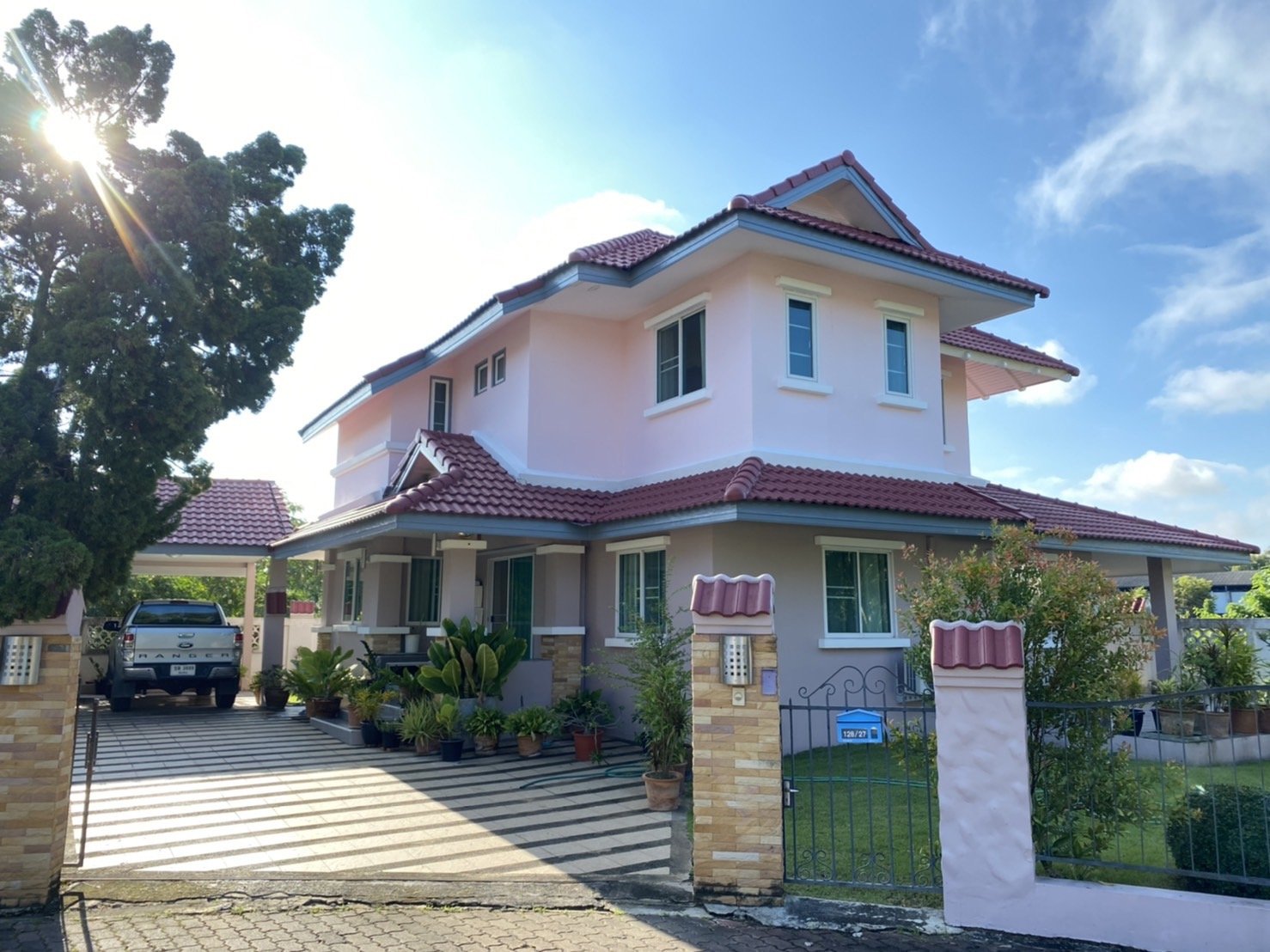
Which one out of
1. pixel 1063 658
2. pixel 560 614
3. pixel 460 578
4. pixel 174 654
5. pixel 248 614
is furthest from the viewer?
pixel 248 614

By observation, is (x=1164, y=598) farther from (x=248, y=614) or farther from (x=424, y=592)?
(x=248, y=614)

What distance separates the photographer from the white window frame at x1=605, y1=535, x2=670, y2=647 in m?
12.3

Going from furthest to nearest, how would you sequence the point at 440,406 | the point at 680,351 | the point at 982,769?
the point at 440,406 → the point at 680,351 → the point at 982,769

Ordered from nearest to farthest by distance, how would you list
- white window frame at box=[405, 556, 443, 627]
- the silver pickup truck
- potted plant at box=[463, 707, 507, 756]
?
1. potted plant at box=[463, 707, 507, 756]
2. the silver pickup truck
3. white window frame at box=[405, 556, 443, 627]

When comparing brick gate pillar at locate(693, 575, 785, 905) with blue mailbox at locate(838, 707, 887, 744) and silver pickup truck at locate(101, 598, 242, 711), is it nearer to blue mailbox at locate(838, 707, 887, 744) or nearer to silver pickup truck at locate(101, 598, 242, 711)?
blue mailbox at locate(838, 707, 887, 744)

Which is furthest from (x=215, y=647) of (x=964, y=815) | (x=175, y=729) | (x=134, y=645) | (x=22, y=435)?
(x=964, y=815)

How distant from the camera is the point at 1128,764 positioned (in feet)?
20.3

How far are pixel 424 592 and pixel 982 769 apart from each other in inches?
507

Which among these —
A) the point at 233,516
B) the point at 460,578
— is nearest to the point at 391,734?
the point at 460,578

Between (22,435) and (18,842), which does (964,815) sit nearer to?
(18,842)

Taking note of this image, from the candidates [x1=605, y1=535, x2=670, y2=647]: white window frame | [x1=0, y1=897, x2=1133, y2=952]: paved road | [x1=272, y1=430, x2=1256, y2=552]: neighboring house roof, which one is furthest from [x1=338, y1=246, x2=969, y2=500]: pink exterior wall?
[x1=0, y1=897, x2=1133, y2=952]: paved road

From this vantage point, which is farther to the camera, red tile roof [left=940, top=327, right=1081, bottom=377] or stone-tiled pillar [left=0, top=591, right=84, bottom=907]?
red tile roof [left=940, top=327, right=1081, bottom=377]

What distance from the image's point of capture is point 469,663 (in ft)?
39.5

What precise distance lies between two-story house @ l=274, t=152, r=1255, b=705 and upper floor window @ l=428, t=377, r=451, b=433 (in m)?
1.63
